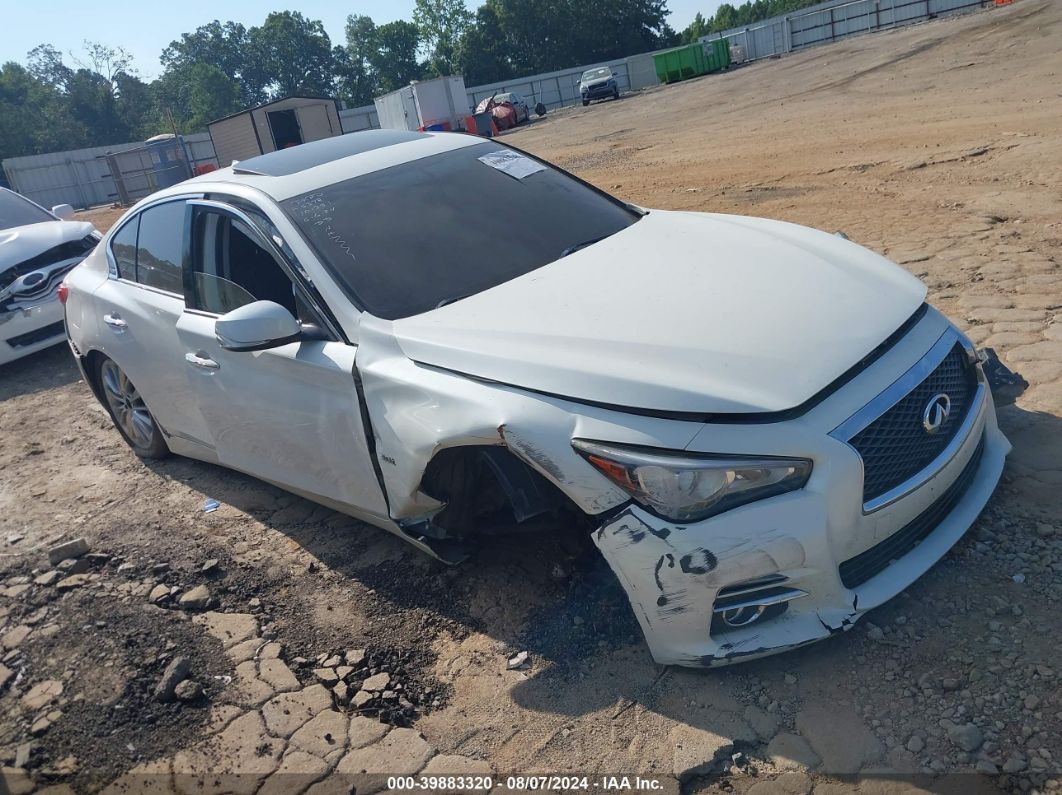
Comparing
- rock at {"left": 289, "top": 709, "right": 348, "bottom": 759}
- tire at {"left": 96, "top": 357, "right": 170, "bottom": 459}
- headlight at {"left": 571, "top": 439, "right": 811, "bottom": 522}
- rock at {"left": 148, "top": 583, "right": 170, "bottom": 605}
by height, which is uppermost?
headlight at {"left": 571, "top": 439, "right": 811, "bottom": 522}

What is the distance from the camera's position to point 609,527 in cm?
252

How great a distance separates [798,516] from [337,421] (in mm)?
1744

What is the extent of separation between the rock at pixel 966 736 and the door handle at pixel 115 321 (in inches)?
165

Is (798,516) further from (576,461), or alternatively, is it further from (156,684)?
(156,684)

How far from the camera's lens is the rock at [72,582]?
3984 mm

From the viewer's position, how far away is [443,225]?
12.0ft

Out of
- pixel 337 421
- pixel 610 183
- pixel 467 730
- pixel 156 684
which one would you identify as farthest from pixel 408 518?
pixel 610 183

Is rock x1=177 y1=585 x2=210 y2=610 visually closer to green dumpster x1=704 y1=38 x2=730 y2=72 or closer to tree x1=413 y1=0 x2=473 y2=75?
green dumpster x1=704 y1=38 x2=730 y2=72

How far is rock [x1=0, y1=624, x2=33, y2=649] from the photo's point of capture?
3611 mm

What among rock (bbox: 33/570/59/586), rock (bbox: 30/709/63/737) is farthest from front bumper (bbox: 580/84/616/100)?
rock (bbox: 30/709/63/737)

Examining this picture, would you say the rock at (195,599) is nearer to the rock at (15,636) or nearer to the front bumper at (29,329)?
the rock at (15,636)

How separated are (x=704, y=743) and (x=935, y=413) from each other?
1221 mm

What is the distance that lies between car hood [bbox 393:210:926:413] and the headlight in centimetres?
14

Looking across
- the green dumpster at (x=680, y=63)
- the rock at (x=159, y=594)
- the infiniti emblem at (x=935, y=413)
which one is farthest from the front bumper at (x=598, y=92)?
the infiniti emblem at (x=935, y=413)
